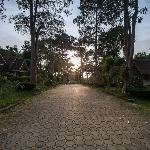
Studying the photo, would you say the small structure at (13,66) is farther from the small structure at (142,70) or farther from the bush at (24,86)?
the bush at (24,86)

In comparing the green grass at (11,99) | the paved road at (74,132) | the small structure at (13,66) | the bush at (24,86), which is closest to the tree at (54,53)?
the small structure at (13,66)

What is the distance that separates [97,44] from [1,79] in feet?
125

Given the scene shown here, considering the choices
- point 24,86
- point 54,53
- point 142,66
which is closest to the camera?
point 24,86

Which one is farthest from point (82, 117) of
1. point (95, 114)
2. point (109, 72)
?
point (109, 72)

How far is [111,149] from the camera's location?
8945 mm

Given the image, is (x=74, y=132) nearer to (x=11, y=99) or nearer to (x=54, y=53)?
(x=11, y=99)

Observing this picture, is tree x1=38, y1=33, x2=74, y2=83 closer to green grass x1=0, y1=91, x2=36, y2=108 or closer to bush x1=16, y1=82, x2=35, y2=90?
bush x1=16, y1=82, x2=35, y2=90

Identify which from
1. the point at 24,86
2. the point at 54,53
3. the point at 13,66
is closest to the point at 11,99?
the point at 24,86

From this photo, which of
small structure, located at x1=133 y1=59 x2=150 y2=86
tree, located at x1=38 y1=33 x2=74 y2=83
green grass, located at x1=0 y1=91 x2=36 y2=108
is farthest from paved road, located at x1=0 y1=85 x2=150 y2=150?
tree, located at x1=38 y1=33 x2=74 y2=83

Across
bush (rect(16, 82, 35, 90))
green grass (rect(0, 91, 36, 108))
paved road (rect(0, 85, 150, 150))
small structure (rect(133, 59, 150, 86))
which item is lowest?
paved road (rect(0, 85, 150, 150))

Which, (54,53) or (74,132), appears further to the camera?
(54,53)

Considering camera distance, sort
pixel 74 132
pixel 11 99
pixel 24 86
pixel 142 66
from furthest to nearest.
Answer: pixel 142 66 < pixel 24 86 < pixel 11 99 < pixel 74 132

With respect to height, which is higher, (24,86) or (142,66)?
(142,66)

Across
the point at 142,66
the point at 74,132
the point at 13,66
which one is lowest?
the point at 74,132
